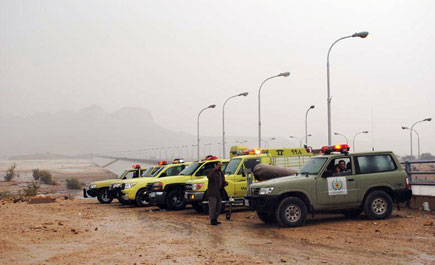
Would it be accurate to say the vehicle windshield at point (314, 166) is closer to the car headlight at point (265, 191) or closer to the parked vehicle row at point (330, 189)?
the parked vehicle row at point (330, 189)

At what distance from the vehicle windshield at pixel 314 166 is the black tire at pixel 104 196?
44.5 ft

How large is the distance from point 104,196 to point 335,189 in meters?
14.8

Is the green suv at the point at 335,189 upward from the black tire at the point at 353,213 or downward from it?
upward

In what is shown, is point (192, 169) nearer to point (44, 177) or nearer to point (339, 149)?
point (339, 149)

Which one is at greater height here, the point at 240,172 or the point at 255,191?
the point at 240,172

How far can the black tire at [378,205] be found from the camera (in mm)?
13195

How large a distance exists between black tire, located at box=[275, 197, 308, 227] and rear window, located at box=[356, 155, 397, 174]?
81.2 inches

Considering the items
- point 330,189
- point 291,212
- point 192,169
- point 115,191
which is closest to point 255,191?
point 291,212

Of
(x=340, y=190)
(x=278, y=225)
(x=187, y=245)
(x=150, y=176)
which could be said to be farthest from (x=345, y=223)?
(x=150, y=176)

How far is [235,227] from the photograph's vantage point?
42.6 ft

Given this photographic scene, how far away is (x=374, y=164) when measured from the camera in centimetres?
1354

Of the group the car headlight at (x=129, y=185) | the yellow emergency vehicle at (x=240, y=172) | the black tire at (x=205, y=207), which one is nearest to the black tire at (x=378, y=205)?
the yellow emergency vehicle at (x=240, y=172)

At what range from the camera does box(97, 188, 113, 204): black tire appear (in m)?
24.5

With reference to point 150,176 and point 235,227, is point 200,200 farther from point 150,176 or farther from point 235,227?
point 150,176
